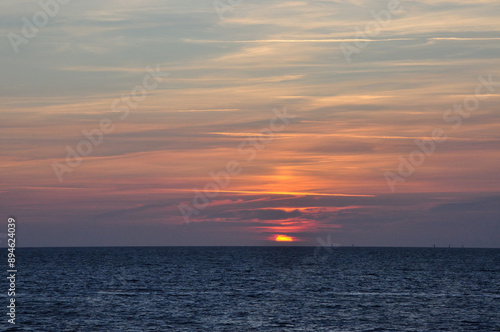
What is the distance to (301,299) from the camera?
3826 inches

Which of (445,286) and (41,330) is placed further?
(445,286)

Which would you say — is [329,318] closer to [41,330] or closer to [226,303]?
[226,303]

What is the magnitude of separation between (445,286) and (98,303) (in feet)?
227

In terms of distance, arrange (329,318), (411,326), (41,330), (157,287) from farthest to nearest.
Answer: (157,287)
(329,318)
(411,326)
(41,330)

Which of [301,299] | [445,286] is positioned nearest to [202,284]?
[301,299]

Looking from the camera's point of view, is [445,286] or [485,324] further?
[445,286]

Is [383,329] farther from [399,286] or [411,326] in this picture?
[399,286]

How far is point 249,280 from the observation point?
137875 mm

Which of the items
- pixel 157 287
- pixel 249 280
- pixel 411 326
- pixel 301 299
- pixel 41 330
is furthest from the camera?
pixel 249 280

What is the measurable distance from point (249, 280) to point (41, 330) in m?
74.1

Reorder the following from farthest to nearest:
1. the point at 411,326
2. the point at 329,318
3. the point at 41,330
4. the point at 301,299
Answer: the point at 301,299 < the point at 329,318 < the point at 411,326 < the point at 41,330

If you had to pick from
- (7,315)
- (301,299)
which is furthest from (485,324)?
(7,315)

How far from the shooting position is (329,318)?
7712 centimetres

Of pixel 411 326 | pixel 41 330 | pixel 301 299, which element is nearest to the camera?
pixel 41 330
